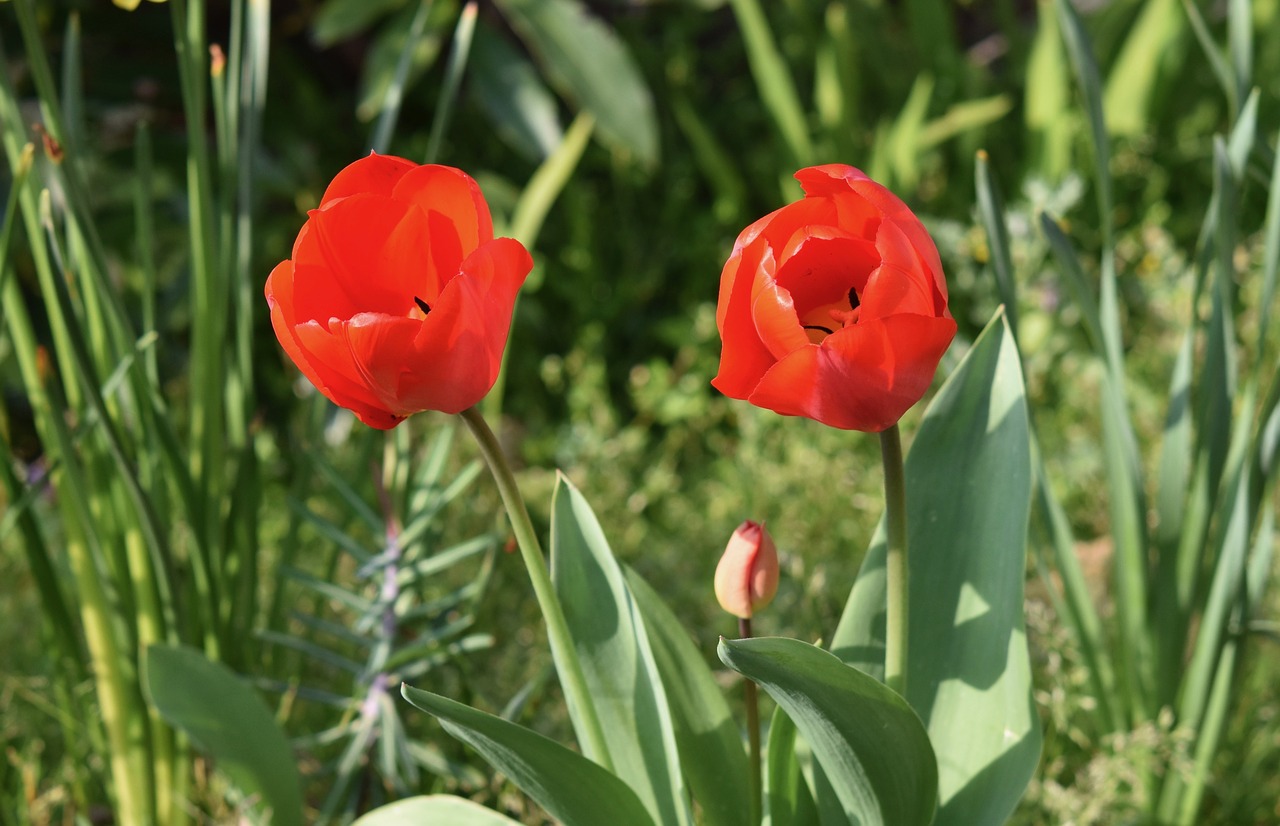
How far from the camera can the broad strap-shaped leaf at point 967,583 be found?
71 cm

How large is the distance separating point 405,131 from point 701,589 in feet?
5.20

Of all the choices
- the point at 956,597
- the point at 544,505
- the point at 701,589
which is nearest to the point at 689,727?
the point at 956,597

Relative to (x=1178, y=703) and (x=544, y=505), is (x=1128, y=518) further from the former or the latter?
(x=544, y=505)

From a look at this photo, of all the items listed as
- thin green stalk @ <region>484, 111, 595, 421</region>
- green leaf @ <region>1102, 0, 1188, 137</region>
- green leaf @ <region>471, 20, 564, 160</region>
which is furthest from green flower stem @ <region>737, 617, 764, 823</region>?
green leaf @ <region>1102, 0, 1188, 137</region>

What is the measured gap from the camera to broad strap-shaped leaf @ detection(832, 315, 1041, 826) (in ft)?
2.32

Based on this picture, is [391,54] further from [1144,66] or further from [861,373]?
[861,373]

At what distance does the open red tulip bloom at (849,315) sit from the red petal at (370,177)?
18cm

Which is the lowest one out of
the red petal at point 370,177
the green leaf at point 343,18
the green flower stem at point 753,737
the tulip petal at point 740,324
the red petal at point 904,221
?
the green flower stem at point 753,737

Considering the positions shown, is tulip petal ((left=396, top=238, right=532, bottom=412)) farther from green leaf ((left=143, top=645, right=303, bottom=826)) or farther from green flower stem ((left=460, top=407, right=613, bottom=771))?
green leaf ((left=143, top=645, right=303, bottom=826))

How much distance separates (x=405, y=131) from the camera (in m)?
2.56

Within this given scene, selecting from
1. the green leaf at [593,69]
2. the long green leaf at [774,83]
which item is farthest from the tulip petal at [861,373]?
the long green leaf at [774,83]

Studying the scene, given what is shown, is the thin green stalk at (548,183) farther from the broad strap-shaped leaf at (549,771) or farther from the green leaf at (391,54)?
the broad strap-shaped leaf at (549,771)

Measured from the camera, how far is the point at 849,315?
0.58 metres

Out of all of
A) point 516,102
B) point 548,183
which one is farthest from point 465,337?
point 516,102
